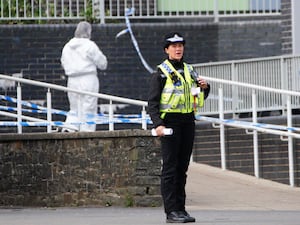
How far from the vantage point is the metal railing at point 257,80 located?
18.8 metres

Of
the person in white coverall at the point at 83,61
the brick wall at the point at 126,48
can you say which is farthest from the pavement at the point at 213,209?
the brick wall at the point at 126,48

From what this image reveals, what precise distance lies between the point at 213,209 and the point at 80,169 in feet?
5.15

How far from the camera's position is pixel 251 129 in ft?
59.3

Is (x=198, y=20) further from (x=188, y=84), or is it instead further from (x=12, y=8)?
(x=188, y=84)

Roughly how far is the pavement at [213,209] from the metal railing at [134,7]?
13.5ft

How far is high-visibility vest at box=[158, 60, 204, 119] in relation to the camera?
1241 cm

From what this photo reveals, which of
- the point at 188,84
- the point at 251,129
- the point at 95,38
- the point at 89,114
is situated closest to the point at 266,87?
the point at 251,129

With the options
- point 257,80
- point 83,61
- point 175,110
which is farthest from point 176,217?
point 257,80

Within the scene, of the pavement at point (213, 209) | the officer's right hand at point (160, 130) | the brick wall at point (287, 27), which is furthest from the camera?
the brick wall at point (287, 27)

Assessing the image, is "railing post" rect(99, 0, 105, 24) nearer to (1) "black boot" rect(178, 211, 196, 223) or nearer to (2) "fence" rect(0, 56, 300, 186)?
(2) "fence" rect(0, 56, 300, 186)

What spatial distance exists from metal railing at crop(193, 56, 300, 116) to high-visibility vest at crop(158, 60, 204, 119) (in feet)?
20.1

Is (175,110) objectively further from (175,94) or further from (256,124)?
(256,124)

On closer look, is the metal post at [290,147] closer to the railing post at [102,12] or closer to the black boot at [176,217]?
the railing post at [102,12]

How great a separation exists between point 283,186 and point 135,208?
345cm
